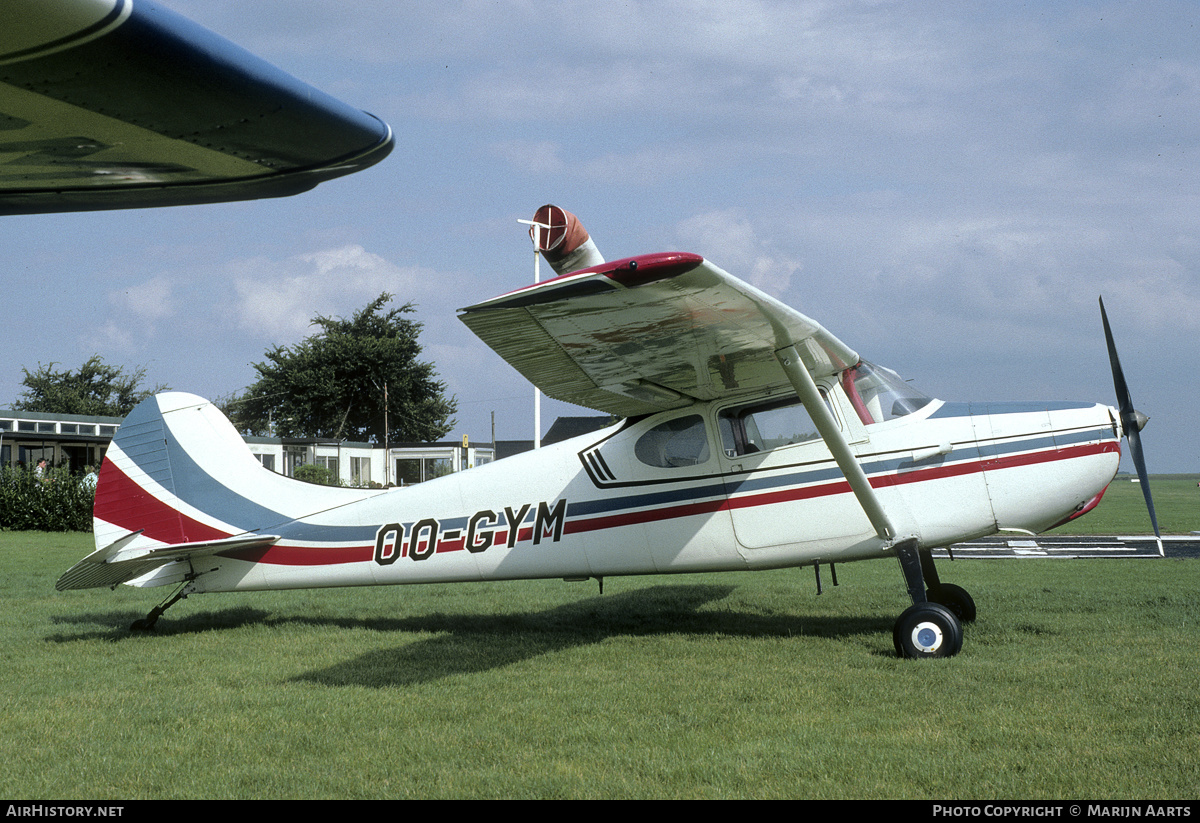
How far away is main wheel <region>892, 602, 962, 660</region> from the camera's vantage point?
5.95 m

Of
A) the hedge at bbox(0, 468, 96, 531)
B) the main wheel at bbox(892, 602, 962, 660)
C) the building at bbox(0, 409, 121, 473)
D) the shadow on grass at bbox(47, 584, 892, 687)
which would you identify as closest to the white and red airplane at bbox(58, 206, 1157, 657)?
the main wheel at bbox(892, 602, 962, 660)

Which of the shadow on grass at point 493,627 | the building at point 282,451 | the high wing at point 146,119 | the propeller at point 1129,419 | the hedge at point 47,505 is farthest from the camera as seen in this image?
the building at point 282,451

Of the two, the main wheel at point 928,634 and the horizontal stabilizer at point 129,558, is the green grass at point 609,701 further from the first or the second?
the horizontal stabilizer at point 129,558

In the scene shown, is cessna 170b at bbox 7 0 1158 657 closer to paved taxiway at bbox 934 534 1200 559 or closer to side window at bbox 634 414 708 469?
side window at bbox 634 414 708 469

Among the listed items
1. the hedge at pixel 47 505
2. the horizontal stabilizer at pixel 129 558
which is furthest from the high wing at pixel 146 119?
the hedge at pixel 47 505

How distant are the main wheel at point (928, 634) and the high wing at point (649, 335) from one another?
2.04 metres

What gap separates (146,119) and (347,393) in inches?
2023

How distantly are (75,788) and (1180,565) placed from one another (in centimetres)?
1314

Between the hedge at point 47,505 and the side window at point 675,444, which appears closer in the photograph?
the side window at point 675,444

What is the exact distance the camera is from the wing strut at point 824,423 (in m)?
6.11

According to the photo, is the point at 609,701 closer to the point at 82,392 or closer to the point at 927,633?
the point at 927,633

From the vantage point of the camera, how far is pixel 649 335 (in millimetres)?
5531

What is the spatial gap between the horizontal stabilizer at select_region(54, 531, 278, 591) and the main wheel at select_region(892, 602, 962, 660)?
5638 mm

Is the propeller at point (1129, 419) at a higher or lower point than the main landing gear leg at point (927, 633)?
higher
